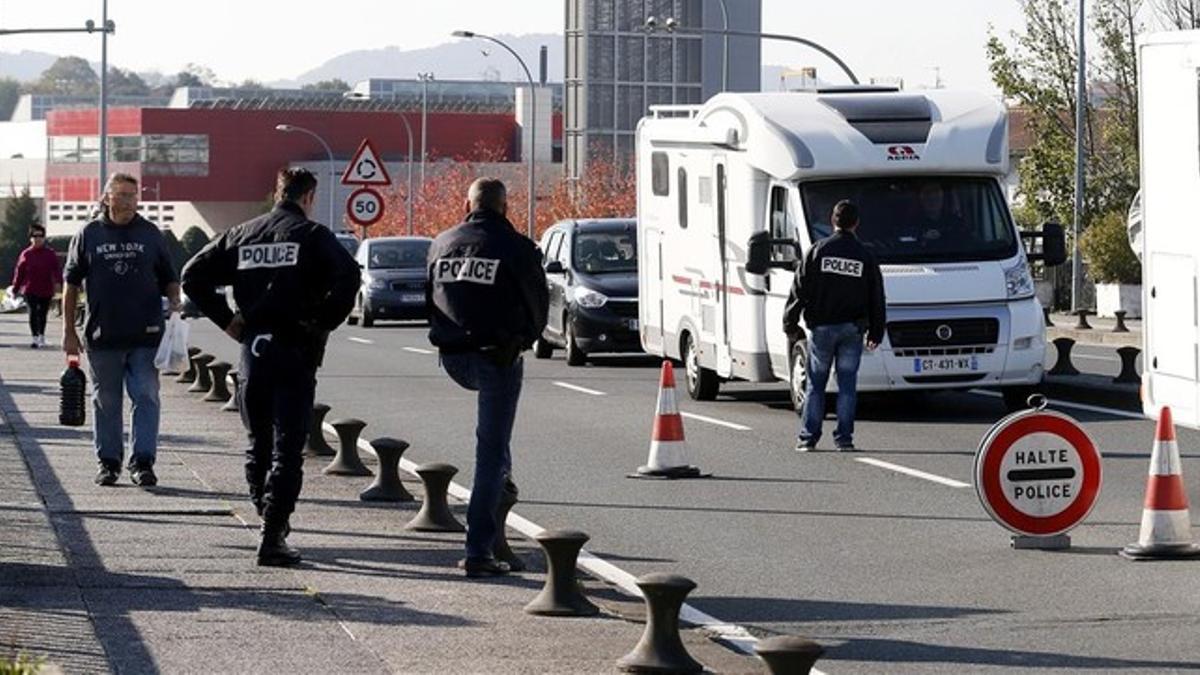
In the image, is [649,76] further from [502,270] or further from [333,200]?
[502,270]

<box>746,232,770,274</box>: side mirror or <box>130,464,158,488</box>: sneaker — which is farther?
<box>746,232,770,274</box>: side mirror

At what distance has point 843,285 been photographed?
1903 cm

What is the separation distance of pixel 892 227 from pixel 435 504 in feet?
30.7

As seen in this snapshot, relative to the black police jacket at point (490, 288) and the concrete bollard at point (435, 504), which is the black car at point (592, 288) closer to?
the concrete bollard at point (435, 504)

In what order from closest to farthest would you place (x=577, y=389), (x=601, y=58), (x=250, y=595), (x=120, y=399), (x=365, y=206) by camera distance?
(x=250, y=595)
(x=120, y=399)
(x=577, y=389)
(x=365, y=206)
(x=601, y=58)

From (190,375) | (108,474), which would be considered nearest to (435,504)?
(108,474)

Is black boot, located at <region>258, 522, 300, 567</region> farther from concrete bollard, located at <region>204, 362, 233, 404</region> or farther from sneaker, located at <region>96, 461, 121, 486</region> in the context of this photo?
concrete bollard, located at <region>204, 362, 233, 404</region>

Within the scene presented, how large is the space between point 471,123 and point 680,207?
118 m

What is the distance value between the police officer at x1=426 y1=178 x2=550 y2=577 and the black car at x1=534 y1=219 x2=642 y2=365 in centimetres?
1815

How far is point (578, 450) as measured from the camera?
19.4m

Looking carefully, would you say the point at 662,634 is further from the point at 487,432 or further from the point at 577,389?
the point at 577,389

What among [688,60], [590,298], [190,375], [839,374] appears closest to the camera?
[839,374]

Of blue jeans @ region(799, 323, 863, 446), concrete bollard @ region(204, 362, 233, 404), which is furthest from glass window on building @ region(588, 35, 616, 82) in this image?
blue jeans @ region(799, 323, 863, 446)

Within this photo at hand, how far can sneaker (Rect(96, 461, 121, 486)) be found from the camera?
15.7 metres
